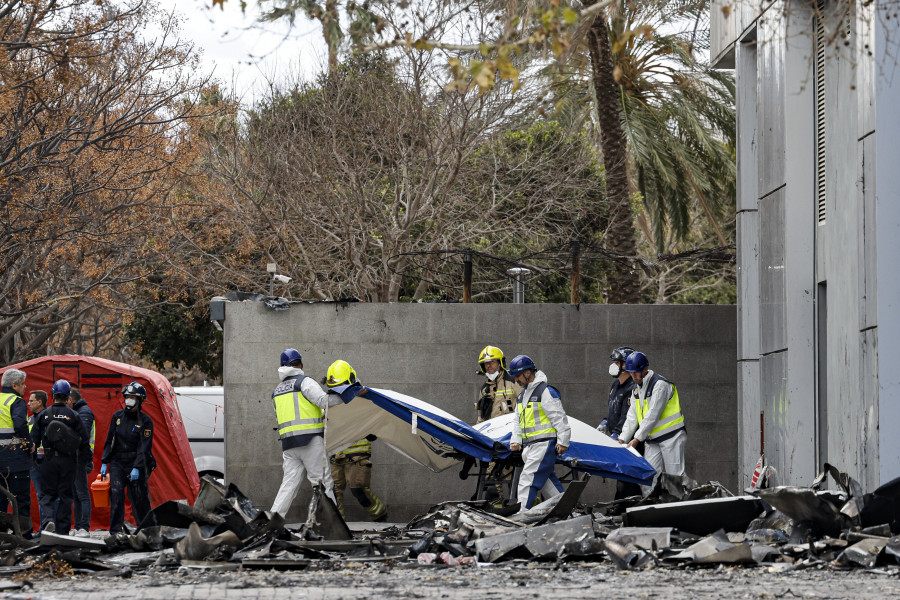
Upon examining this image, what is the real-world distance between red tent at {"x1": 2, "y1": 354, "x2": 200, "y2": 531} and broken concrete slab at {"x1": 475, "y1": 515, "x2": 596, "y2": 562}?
22.4 ft

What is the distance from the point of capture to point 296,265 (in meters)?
21.1

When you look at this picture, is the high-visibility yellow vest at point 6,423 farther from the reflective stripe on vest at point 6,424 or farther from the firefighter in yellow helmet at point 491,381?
the firefighter in yellow helmet at point 491,381

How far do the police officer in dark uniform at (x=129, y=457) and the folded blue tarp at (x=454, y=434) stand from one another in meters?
2.23

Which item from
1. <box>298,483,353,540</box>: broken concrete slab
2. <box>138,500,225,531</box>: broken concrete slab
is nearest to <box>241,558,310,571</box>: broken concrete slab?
<box>138,500,225,531</box>: broken concrete slab

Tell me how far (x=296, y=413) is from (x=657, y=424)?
11.8ft

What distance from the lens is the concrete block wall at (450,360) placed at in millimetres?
13078

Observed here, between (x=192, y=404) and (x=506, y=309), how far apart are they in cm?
578

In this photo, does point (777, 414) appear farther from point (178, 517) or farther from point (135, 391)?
point (135, 391)

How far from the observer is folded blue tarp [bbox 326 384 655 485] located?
35.0 ft

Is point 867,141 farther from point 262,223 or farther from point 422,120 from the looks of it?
point 262,223

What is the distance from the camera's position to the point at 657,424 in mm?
11539

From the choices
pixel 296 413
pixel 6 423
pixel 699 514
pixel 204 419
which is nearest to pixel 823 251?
pixel 699 514

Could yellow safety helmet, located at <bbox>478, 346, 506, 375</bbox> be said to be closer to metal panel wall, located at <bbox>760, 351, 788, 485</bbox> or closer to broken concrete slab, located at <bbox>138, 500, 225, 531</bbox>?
metal panel wall, located at <bbox>760, 351, 788, 485</bbox>

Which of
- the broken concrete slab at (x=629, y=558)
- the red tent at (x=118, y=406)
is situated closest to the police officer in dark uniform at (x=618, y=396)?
the broken concrete slab at (x=629, y=558)
